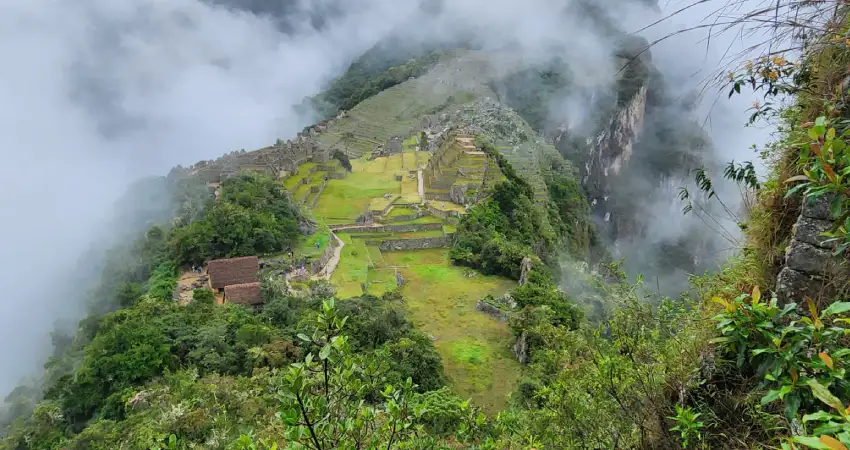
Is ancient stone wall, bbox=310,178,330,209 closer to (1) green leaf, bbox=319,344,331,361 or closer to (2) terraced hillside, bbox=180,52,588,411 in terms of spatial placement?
(2) terraced hillside, bbox=180,52,588,411

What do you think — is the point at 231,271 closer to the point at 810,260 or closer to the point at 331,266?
the point at 331,266

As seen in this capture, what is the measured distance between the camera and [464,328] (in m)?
13.9

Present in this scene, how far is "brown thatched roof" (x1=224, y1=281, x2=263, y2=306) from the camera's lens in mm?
13445

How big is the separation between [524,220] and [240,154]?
15.0m

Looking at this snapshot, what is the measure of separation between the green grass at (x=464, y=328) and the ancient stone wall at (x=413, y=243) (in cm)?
58

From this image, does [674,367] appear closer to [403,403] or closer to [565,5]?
[403,403]

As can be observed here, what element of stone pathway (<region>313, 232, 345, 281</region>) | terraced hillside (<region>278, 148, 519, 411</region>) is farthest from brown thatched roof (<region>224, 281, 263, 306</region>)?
stone pathway (<region>313, 232, 345, 281</region>)

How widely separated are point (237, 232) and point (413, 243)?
6.21 metres

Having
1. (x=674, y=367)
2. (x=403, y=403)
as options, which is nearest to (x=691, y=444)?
(x=674, y=367)

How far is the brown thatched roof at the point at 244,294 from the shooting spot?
44.1 ft

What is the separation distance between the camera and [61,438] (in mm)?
9648

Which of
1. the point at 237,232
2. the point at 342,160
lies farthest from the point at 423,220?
the point at 342,160

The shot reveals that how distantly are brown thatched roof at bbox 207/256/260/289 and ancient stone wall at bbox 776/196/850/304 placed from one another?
13.6 m

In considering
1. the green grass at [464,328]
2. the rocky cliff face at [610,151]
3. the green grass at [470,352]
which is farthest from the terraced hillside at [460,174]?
the rocky cliff face at [610,151]
